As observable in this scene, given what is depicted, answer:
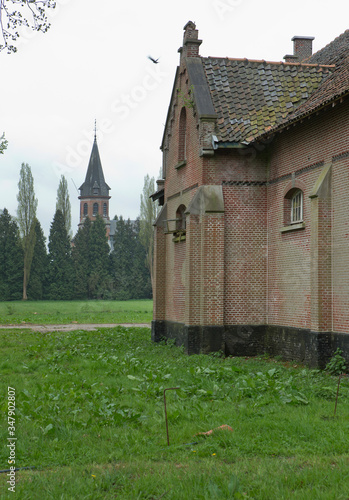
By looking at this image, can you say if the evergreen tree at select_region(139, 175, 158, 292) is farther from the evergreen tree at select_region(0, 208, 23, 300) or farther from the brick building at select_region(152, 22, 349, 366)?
the brick building at select_region(152, 22, 349, 366)

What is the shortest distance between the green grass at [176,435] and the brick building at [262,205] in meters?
3.05

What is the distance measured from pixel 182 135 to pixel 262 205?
4415mm

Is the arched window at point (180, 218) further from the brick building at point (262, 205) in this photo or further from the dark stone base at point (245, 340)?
the dark stone base at point (245, 340)

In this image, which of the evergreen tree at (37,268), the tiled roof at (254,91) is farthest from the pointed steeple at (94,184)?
the tiled roof at (254,91)

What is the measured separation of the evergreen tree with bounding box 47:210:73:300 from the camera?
6469 centimetres

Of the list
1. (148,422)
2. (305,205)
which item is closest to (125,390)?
(148,422)

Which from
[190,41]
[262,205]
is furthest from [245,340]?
[190,41]

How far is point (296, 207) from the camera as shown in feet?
50.2

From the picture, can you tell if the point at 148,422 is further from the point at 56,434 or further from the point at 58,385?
the point at 58,385

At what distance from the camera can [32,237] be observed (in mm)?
59844

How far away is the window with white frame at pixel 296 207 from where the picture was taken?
15055 millimetres

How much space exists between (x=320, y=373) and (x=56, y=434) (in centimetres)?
703

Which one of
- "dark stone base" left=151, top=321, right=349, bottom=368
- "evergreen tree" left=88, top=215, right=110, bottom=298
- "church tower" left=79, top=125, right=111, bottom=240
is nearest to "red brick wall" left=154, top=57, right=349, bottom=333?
"dark stone base" left=151, top=321, right=349, bottom=368

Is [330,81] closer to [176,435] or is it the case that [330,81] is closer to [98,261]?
[176,435]
